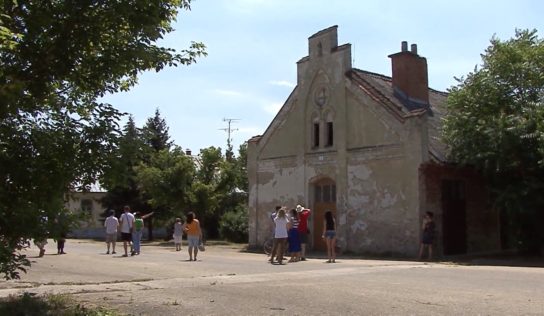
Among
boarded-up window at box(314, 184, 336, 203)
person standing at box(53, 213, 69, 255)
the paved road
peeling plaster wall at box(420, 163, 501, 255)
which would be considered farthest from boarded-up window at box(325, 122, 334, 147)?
person standing at box(53, 213, 69, 255)

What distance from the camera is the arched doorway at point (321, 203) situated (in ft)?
86.8

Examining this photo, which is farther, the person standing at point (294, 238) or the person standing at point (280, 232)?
the person standing at point (294, 238)

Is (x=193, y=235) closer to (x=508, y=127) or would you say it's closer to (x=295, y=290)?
(x=295, y=290)

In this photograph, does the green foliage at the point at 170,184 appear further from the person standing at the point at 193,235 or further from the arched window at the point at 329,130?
the person standing at the point at 193,235

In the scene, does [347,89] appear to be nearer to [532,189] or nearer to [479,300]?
[532,189]

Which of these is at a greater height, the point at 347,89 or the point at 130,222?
the point at 347,89

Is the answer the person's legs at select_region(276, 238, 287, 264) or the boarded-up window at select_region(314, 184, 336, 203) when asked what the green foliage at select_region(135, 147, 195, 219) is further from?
the person's legs at select_region(276, 238, 287, 264)

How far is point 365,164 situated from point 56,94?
58.1 ft

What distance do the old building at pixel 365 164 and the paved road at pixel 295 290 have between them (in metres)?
8.00

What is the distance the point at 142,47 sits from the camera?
8.27 meters

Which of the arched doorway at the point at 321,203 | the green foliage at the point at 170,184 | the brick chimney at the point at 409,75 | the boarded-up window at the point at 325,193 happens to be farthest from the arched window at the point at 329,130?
the green foliage at the point at 170,184

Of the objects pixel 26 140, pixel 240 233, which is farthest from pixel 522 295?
pixel 240 233

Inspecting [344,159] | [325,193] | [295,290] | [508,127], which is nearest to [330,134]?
[344,159]

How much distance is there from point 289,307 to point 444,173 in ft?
52.2
